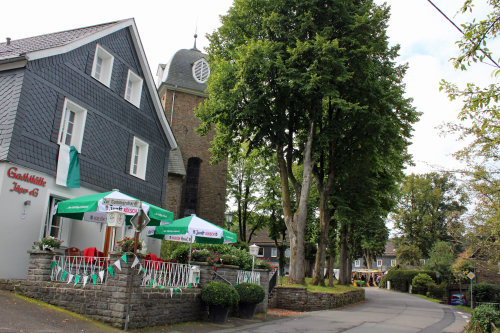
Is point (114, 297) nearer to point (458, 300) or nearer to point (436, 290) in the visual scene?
point (458, 300)

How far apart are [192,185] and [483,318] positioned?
67.9ft

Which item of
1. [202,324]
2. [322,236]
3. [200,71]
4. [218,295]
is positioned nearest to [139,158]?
[218,295]

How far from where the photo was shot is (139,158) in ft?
62.3

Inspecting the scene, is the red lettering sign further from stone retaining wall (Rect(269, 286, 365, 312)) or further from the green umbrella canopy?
stone retaining wall (Rect(269, 286, 365, 312))

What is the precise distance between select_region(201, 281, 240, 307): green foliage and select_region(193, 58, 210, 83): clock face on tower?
69.5ft

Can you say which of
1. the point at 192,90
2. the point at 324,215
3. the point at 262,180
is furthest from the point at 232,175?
the point at 324,215

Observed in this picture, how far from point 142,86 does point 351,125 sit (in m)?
11.3

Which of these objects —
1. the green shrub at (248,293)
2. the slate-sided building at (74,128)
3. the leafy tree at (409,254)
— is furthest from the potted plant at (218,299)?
the leafy tree at (409,254)

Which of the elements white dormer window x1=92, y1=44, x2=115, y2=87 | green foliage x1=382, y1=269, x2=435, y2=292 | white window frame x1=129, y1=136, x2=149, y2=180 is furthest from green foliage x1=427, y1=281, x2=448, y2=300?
white dormer window x1=92, y1=44, x2=115, y2=87

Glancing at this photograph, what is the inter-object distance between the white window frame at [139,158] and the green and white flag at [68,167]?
385 cm

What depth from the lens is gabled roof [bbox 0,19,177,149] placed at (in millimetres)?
13305

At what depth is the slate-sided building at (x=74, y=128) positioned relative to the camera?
1229cm

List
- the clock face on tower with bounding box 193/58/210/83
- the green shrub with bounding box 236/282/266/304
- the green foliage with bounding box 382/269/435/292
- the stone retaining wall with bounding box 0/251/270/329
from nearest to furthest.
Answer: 1. the stone retaining wall with bounding box 0/251/270/329
2. the green shrub with bounding box 236/282/266/304
3. the clock face on tower with bounding box 193/58/210/83
4. the green foliage with bounding box 382/269/435/292

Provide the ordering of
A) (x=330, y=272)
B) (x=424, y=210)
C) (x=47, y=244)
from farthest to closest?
(x=424, y=210) < (x=330, y=272) < (x=47, y=244)
